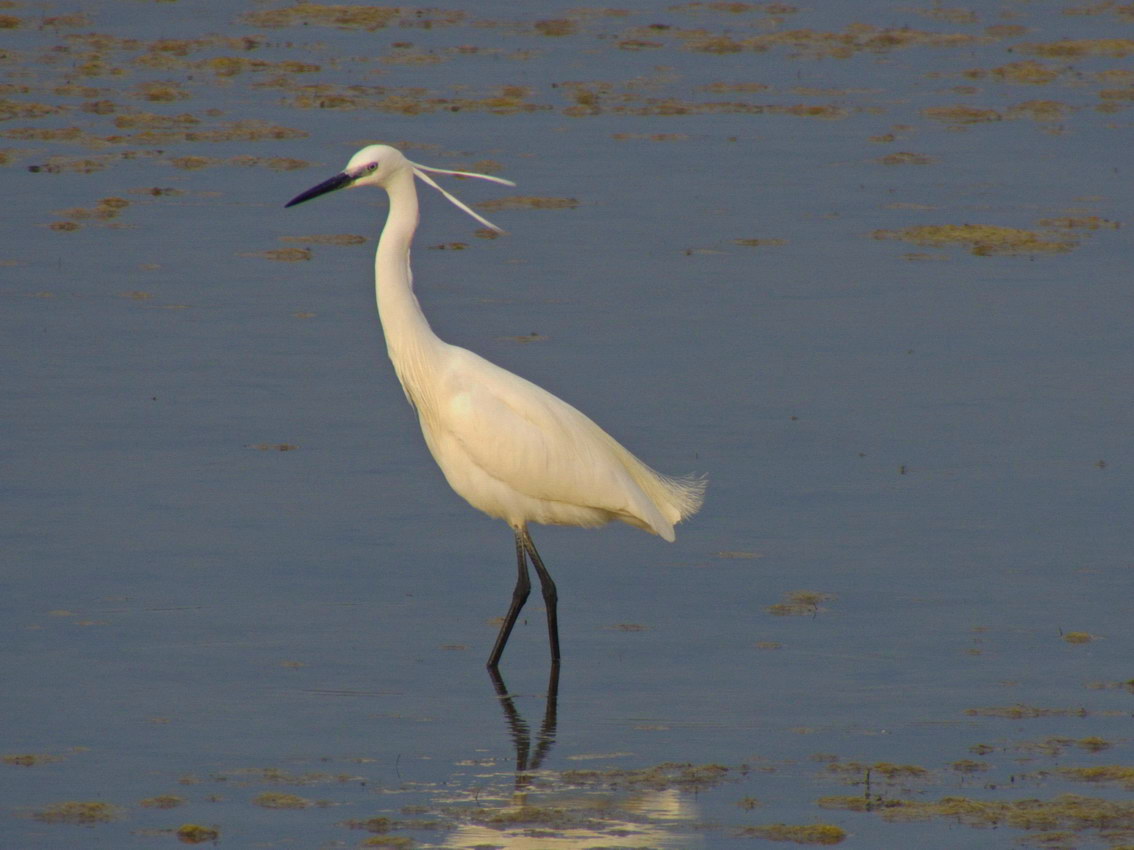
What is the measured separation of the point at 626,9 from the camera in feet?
78.3

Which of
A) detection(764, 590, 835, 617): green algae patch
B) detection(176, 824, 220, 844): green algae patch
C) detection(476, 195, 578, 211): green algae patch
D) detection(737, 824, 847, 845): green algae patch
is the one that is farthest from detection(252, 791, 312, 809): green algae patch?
detection(476, 195, 578, 211): green algae patch

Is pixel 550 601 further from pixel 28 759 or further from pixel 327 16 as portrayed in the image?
pixel 327 16

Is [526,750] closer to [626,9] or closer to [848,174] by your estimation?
[848,174]

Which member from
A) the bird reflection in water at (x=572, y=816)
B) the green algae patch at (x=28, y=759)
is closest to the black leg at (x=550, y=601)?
the bird reflection in water at (x=572, y=816)

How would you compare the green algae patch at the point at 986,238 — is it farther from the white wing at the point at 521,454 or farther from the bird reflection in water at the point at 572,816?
the bird reflection in water at the point at 572,816

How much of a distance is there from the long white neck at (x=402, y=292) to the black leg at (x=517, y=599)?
2.27 feet

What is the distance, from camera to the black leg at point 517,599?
7355 millimetres

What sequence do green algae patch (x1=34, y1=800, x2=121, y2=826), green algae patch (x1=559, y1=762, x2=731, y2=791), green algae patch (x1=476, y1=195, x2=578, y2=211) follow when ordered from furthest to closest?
1. green algae patch (x1=476, y1=195, x2=578, y2=211)
2. green algae patch (x1=559, y1=762, x2=731, y2=791)
3. green algae patch (x1=34, y1=800, x2=121, y2=826)

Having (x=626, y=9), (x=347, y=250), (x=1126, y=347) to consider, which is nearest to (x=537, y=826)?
(x=1126, y=347)

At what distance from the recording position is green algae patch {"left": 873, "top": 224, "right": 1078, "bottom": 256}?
13109 millimetres

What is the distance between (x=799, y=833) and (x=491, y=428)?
2.37 metres

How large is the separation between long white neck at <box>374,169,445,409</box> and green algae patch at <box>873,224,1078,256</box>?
20.8ft

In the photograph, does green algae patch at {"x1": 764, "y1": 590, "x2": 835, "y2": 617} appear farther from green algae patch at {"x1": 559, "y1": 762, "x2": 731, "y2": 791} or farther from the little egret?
green algae patch at {"x1": 559, "y1": 762, "x2": 731, "y2": 791}

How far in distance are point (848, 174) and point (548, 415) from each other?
823 cm
